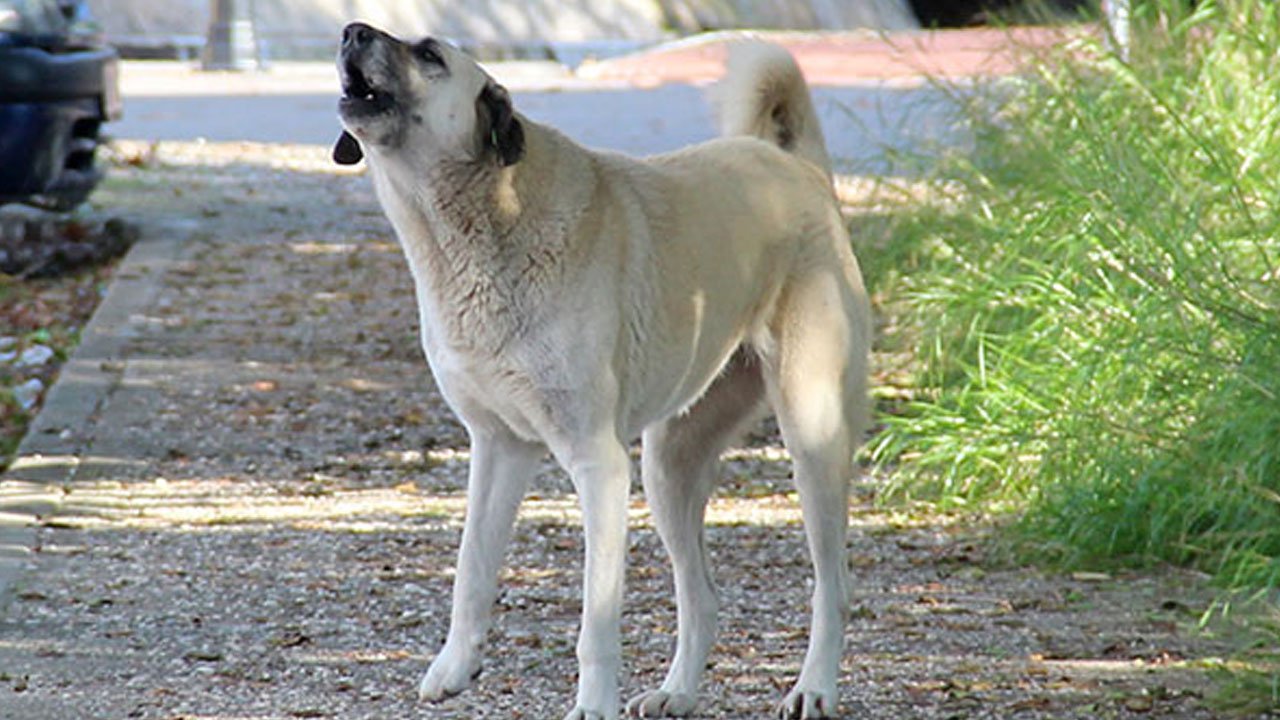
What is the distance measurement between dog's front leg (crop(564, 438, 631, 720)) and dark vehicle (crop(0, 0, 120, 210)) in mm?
7494

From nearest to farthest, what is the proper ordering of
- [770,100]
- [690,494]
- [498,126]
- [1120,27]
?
[498,126]
[690,494]
[770,100]
[1120,27]

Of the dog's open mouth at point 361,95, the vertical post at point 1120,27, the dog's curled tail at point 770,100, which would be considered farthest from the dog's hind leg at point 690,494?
the vertical post at point 1120,27

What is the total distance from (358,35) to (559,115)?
15.5m

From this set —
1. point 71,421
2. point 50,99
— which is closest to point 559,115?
point 50,99

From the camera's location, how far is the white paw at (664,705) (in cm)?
549

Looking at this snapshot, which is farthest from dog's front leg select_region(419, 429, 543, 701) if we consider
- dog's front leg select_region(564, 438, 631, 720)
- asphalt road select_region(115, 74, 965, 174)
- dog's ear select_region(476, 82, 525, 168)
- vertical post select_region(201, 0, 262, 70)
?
vertical post select_region(201, 0, 262, 70)

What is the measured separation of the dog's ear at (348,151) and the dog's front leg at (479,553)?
0.69m

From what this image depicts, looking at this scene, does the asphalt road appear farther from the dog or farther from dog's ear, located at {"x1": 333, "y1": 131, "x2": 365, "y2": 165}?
dog's ear, located at {"x1": 333, "y1": 131, "x2": 365, "y2": 165}

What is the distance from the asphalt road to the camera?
18016 mm

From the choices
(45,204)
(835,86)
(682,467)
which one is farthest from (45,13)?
(835,86)

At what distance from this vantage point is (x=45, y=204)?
42.8 feet

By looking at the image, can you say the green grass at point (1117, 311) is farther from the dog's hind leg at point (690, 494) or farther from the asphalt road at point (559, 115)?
the asphalt road at point (559, 115)

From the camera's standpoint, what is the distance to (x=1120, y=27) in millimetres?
10758

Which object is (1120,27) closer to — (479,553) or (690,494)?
(690,494)
